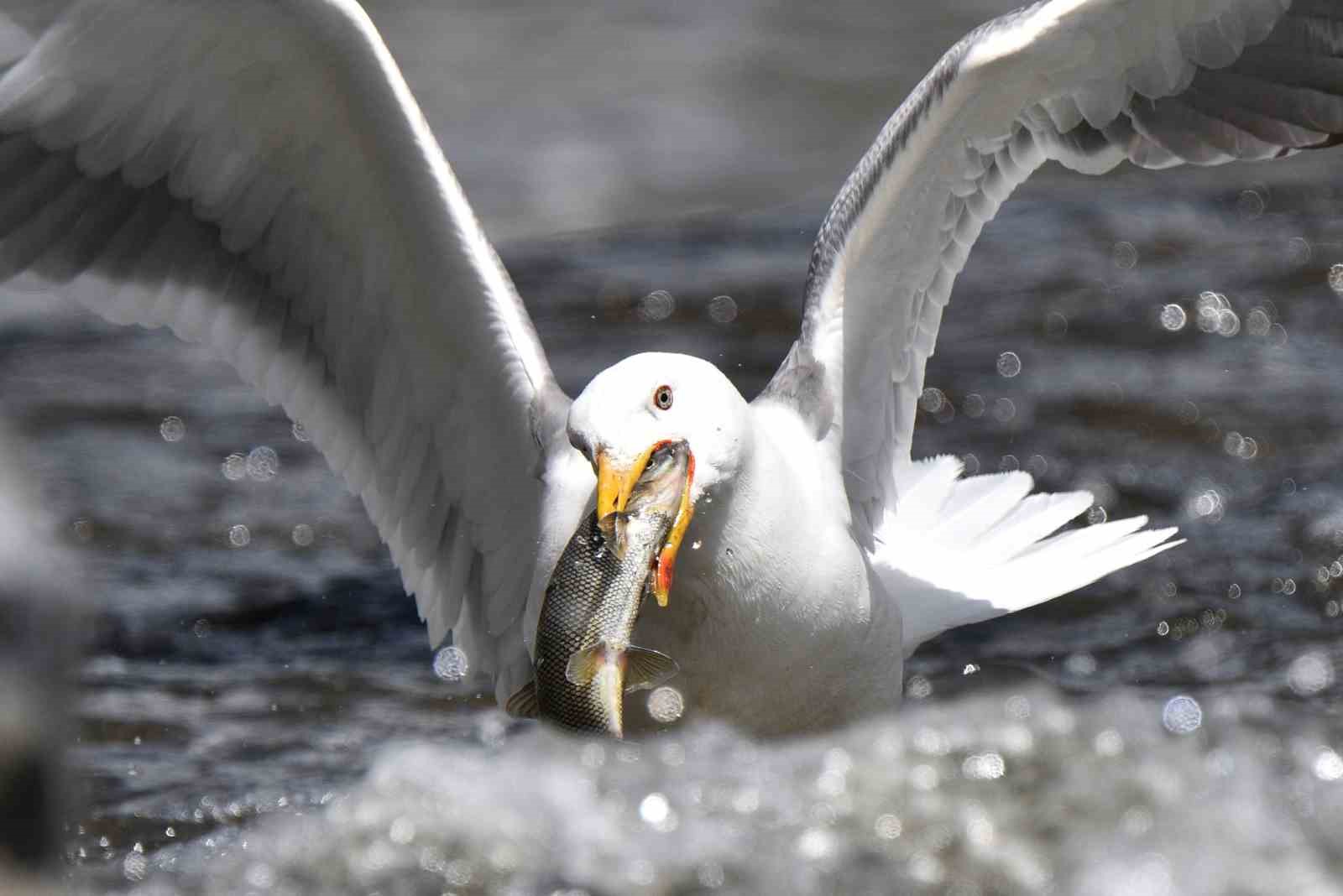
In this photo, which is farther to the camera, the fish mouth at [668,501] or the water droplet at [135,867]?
the water droplet at [135,867]

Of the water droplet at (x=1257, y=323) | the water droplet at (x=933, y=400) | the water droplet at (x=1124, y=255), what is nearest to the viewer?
the water droplet at (x=933, y=400)

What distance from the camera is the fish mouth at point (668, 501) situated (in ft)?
11.5

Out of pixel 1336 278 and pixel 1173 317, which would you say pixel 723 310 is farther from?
pixel 1336 278

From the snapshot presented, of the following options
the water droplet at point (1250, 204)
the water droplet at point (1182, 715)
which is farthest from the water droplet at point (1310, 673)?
the water droplet at point (1250, 204)

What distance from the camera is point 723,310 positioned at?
8.31m

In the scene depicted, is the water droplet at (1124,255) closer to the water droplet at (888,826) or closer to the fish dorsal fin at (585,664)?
the water droplet at (888,826)

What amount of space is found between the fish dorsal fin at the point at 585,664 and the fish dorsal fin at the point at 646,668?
432 mm

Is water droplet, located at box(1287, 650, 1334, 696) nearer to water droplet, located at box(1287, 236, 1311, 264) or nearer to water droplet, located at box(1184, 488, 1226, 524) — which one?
water droplet, located at box(1184, 488, 1226, 524)

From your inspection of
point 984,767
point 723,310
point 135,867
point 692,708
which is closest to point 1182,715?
point 984,767

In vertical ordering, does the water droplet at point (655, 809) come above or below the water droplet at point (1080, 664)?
above

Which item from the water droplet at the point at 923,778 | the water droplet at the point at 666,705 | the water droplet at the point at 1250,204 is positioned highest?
the water droplet at the point at 666,705

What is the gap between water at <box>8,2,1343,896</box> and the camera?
4.09 metres

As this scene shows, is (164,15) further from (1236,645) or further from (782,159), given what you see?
(782,159)

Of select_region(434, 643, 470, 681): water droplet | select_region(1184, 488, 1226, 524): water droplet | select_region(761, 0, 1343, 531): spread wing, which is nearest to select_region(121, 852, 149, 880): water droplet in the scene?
select_region(434, 643, 470, 681): water droplet
